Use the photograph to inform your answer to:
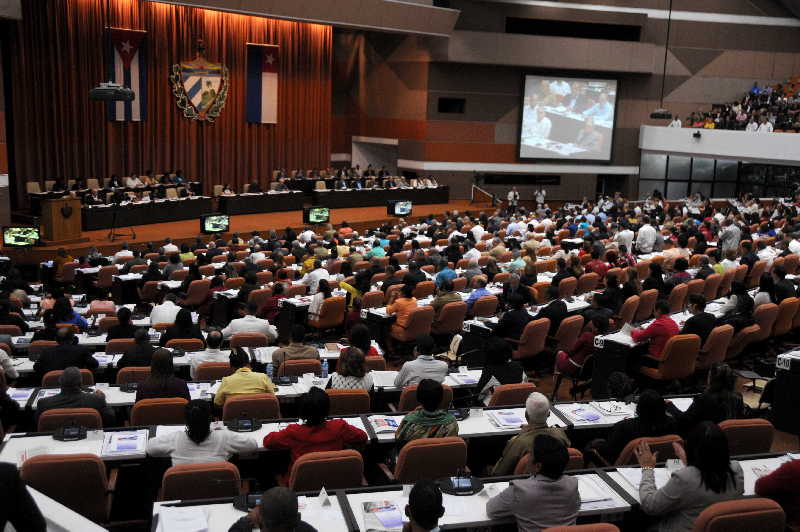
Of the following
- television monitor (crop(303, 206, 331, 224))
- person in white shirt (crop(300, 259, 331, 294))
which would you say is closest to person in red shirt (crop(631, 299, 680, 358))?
person in white shirt (crop(300, 259, 331, 294))

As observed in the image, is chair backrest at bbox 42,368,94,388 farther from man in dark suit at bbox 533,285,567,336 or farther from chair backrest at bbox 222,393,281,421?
man in dark suit at bbox 533,285,567,336

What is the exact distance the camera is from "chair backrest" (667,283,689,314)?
10.5 metres

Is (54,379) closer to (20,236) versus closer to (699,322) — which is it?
(699,322)

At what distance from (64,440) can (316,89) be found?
75.9 feet

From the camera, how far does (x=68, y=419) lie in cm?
538

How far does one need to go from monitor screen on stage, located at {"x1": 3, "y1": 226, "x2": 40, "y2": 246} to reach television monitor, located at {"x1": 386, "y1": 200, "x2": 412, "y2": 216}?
10050mm

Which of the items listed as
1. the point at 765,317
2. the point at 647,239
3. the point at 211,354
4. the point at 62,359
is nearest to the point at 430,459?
the point at 211,354

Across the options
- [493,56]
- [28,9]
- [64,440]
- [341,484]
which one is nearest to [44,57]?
[28,9]

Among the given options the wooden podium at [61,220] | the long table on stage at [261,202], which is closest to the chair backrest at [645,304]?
the wooden podium at [61,220]

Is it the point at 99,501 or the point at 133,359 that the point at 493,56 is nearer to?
the point at 133,359

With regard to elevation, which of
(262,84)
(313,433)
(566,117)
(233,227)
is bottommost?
(233,227)

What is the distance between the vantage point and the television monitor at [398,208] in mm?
22516

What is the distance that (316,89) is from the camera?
27.0 m

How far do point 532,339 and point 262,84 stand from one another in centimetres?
1895
